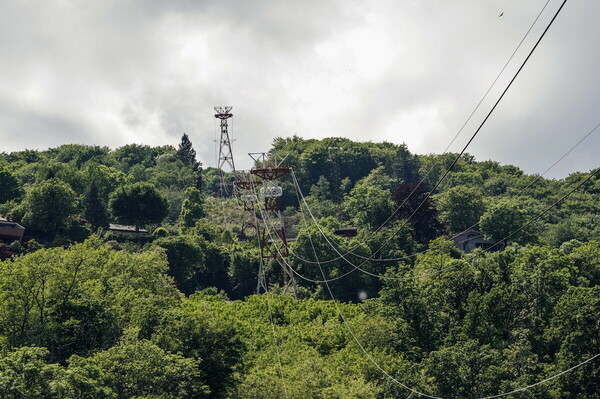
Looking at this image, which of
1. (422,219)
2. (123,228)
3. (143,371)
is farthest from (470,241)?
(143,371)

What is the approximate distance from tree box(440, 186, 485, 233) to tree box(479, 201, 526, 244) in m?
7.06

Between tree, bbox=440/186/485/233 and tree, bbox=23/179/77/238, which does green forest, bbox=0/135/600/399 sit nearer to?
tree, bbox=23/179/77/238

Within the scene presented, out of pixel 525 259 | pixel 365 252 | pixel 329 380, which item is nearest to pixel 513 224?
pixel 365 252

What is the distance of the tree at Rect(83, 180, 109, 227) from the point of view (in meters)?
89.2

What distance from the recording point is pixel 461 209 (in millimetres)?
94312

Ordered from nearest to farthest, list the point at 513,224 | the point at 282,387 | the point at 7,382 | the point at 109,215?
1. the point at 7,382
2. the point at 282,387
3. the point at 513,224
4. the point at 109,215

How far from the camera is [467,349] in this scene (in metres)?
46.0

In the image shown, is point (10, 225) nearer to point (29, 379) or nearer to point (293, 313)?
point (293, 313)

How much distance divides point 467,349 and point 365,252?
31.7m

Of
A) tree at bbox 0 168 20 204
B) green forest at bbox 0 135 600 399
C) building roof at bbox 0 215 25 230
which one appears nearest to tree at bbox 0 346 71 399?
green forest at bbox 0 135 600 399

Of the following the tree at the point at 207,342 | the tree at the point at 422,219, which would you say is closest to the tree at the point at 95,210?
the tree at the point at 422,219

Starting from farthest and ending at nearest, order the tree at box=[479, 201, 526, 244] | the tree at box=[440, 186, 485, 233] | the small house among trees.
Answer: the tree at box=[440, 186, 485, 233]
the small house among trees
the tree at box=[479, 201, 526, 244]

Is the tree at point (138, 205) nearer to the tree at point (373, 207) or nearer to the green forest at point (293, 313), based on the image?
the green forest at point (293, 313)

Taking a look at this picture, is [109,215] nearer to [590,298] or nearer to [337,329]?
[337,329]
